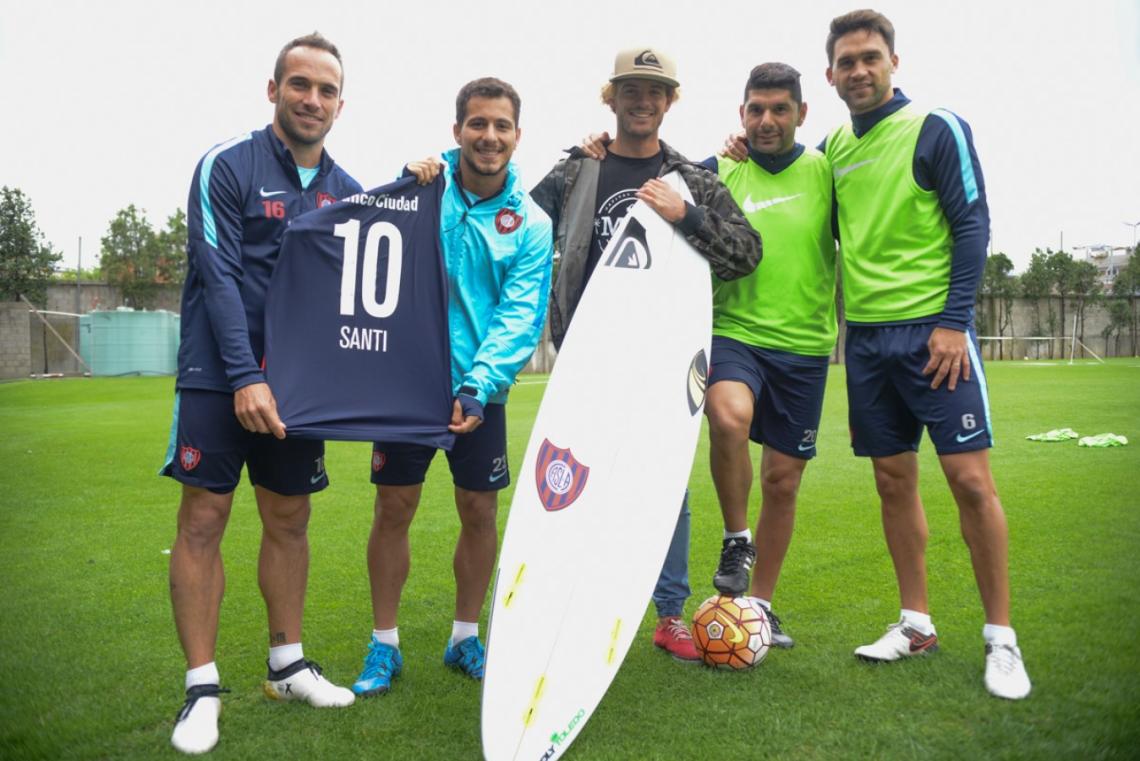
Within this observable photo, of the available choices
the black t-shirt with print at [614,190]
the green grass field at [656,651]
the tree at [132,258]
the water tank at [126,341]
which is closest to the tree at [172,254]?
the tree at [132,258]

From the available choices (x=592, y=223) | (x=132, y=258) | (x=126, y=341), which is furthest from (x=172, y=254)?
(x=592, y=223)

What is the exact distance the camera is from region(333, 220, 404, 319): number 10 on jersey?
3.30m

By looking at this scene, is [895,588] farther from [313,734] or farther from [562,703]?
[313,734]

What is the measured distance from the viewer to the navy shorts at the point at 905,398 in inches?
137

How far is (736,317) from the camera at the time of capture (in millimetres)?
3930

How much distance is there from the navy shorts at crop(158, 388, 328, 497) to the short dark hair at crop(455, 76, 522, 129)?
1.40 meters

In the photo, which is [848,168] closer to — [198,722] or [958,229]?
[958,229]

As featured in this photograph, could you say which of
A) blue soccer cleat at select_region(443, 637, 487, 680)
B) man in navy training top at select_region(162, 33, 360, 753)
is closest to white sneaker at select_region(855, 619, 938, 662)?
blue soccer cleat at select_region(443, 637, 487, 680)

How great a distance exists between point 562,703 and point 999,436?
9.76 metres

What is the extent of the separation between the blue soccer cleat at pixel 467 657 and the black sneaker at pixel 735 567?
1.00 metres

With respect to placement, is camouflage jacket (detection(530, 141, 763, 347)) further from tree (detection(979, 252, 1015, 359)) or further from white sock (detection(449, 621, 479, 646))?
tree (detection(979, 252, 1015, 359))

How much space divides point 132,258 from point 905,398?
39079 millimetres

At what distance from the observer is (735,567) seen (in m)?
3.73

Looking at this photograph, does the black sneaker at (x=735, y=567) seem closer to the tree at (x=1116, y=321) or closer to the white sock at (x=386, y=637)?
the white sock at (x=386, y=637)
